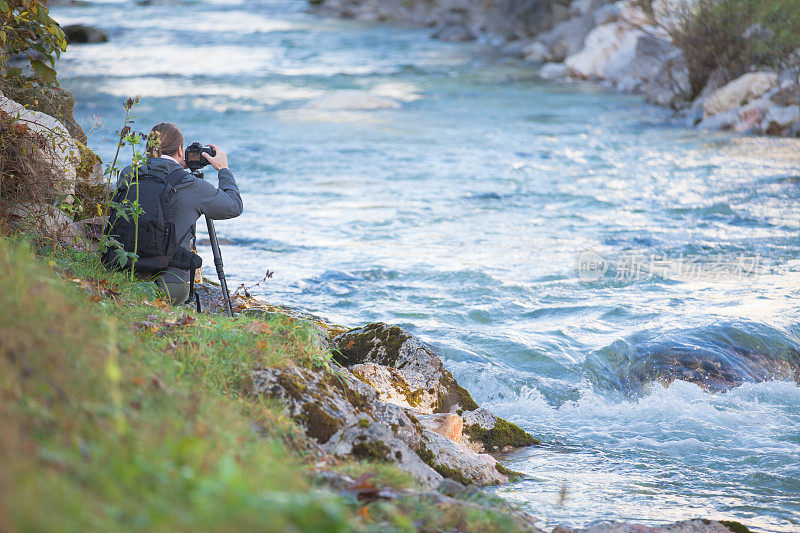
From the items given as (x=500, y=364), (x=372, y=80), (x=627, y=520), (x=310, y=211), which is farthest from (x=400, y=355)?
(x=372, y=80)

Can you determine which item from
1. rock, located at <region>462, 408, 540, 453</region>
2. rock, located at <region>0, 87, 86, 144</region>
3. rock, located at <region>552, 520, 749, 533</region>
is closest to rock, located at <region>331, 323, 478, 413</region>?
rock, located at <region>462, 408, 540, 453</region>

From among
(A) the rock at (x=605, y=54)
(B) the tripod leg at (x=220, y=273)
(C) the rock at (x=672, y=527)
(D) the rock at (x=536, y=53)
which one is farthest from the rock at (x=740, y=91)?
(C) the rock at (x=672, y=527)

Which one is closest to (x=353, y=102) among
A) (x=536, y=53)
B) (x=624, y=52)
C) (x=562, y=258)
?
(x=624, y=52)

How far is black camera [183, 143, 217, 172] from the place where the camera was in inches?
237

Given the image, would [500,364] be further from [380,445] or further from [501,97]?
[501,97]

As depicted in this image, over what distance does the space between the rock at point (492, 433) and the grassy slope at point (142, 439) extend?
161 centimetres

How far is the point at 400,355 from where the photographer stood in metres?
5.77

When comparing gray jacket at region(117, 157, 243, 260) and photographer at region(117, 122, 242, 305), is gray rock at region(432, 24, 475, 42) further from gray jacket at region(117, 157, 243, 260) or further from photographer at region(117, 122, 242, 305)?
gray jacket at region(117, 157, 243, 260)

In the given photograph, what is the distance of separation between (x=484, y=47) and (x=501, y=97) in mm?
14138

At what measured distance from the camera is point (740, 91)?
18.0 metres

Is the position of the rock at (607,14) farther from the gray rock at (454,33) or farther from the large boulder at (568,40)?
the gray rock at (454,33)

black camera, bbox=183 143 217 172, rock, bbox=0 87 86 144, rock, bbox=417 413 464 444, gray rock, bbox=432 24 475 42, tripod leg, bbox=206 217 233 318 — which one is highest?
gray rock, bbox=432 24 475 42

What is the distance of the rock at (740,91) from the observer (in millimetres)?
17766

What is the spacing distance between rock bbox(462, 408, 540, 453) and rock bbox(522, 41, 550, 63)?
26100 mm
